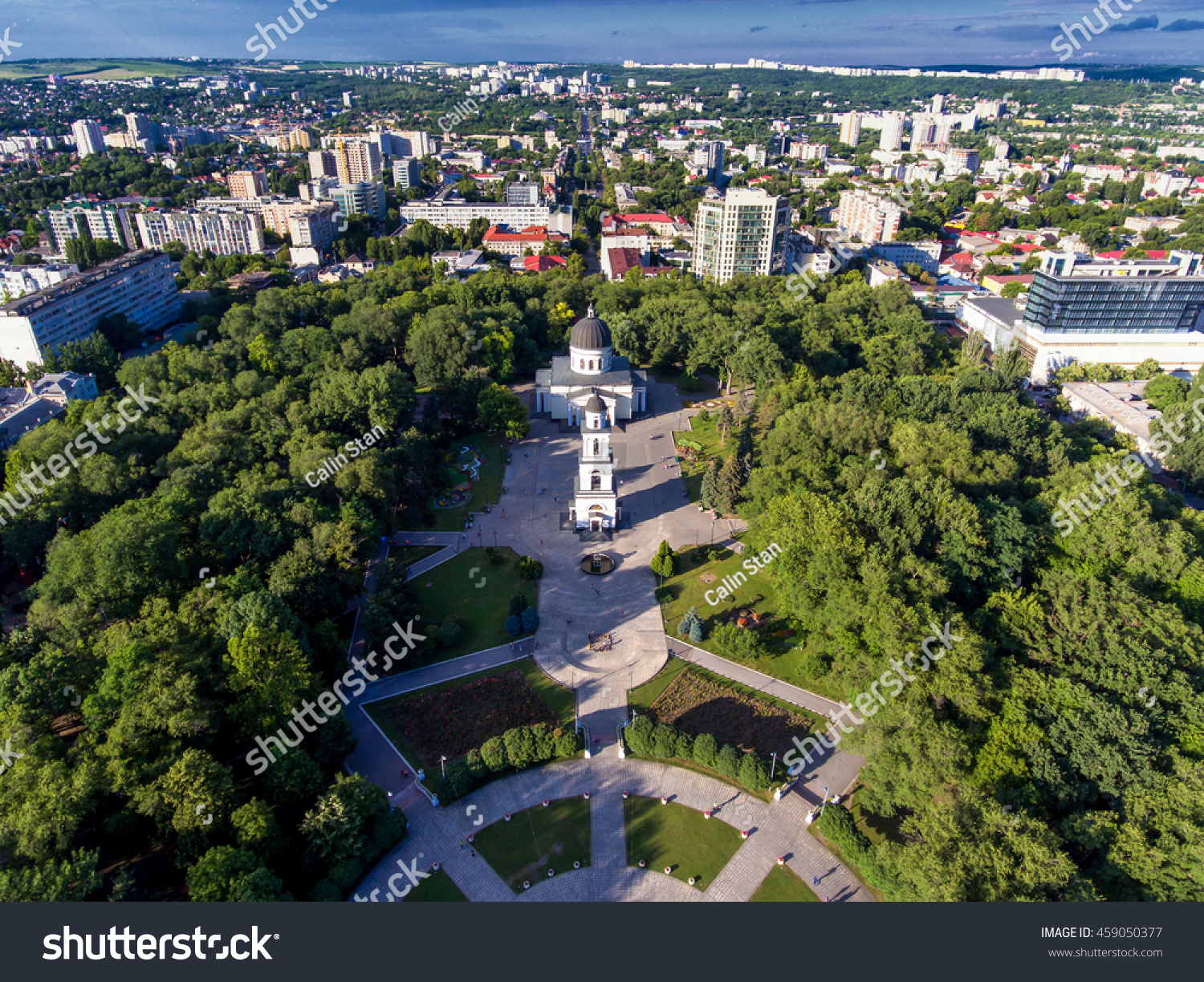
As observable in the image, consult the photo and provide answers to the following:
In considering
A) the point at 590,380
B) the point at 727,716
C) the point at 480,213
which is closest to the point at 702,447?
the point at 590,380

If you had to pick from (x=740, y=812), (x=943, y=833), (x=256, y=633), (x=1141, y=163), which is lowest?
(x=740, y=812)

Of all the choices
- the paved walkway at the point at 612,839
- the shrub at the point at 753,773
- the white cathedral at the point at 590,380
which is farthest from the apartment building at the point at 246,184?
the shrub at the point at 753,773

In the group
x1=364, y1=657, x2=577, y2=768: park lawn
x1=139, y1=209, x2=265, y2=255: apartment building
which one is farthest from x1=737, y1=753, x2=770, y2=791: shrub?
x1=139, y1=209, x2=265, y2=255: apartment building

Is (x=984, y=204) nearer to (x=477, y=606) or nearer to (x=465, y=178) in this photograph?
(x=465, y=178)

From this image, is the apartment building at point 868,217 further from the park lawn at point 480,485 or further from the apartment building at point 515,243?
the park lawn at point 480,485

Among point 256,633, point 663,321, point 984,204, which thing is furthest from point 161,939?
point 984,204

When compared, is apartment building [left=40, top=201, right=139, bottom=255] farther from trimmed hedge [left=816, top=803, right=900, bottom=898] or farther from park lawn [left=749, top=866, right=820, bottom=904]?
trimmed hedge [left=816, top=803, right=900, bottom=898]
